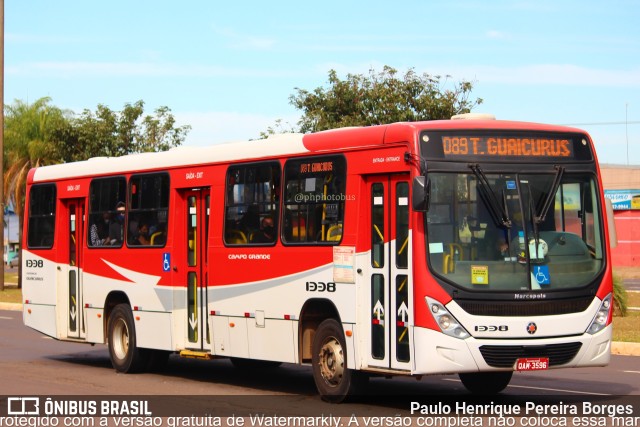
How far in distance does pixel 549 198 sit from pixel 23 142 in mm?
39063

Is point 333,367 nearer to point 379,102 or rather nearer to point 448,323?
point 448,323

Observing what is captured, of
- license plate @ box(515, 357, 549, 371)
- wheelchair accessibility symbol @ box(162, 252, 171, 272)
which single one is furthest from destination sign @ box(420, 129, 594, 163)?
wheelchair accessibility symbol @ box(162, 252, 171, 272)

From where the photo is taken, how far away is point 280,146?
1480cm

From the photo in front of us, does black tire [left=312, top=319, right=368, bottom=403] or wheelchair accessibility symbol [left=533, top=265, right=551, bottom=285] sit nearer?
wheelchair accessibility symbol [left=533, top=265, right=551, bottom=285]

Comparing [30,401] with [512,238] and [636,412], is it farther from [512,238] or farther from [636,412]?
[636,412]

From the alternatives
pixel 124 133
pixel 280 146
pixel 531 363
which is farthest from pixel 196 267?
pixel 124 133

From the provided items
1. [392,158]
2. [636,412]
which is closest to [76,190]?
[392,158]

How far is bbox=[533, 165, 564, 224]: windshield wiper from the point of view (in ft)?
41.2

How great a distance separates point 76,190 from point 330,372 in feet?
25.6

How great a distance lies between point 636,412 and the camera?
40.2 feet

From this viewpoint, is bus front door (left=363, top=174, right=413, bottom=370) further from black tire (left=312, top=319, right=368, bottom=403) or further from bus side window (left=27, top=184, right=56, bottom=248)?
bus side window (left=27, top=184, right=56, bottom=248)

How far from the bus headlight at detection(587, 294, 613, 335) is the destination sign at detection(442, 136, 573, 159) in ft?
5.49

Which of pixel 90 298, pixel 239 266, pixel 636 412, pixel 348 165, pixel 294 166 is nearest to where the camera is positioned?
pixel 636 412

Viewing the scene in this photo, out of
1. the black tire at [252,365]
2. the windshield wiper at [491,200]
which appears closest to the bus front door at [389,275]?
the windshield wiper at [491,200]
